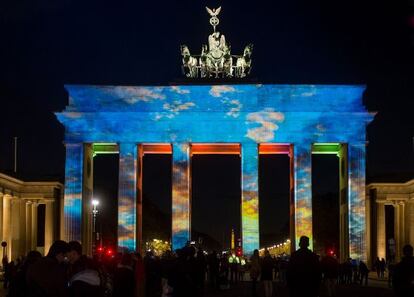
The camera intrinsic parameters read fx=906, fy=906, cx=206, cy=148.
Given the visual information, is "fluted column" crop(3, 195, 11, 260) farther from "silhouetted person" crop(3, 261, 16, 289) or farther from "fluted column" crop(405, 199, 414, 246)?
"fluted column" crop(405, 199, 414, 246)

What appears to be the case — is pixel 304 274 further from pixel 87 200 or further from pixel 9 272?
pixel 87 200

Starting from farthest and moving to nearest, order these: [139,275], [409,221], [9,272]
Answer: [409,221], [9,272], [139,275]

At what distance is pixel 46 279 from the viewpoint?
1255 centimetres

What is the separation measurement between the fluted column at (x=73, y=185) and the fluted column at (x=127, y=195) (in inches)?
126

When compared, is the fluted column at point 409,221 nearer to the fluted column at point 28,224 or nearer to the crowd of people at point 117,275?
the fluted column at point 28,224

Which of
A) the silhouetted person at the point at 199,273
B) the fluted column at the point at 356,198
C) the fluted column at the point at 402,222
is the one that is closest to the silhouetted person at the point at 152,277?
the silhouetted person at the point at 199,273

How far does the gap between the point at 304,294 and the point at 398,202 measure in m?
67.2

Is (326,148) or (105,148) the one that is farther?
(326,148)

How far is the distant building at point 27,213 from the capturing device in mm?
79250

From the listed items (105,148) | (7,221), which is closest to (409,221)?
(105,148)

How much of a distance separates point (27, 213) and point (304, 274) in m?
69.8

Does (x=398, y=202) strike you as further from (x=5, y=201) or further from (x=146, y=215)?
(x=146, y=215)

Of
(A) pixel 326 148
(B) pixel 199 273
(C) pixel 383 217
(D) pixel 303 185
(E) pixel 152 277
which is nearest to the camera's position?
(B) pixel 199 273

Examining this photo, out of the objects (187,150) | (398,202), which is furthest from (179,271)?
(398,202)
